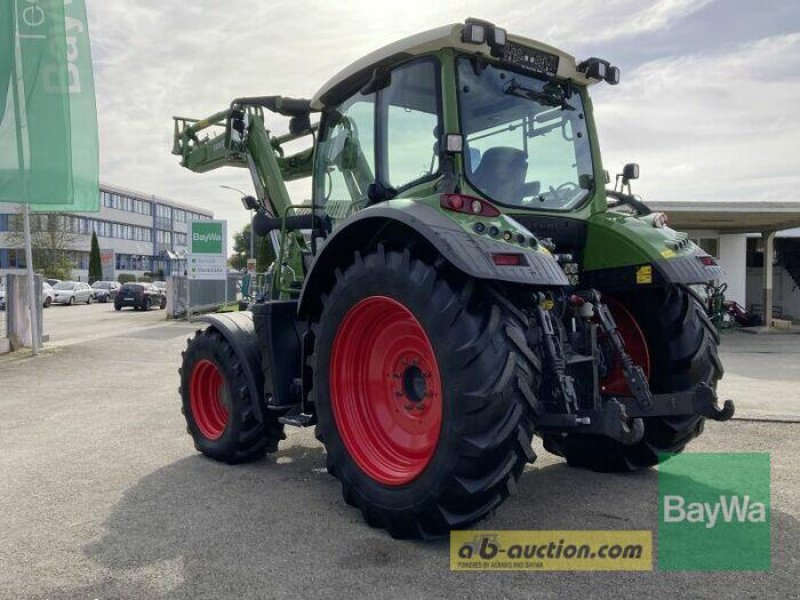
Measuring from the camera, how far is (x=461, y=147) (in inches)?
149

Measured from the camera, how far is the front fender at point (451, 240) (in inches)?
127

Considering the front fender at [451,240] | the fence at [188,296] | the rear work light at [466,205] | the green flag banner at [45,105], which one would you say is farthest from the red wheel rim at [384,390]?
the fence at [188,296]

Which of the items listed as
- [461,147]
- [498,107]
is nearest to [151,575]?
[461,147]

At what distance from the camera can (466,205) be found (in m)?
3.54

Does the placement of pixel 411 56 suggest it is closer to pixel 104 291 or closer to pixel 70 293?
pixel 70 293

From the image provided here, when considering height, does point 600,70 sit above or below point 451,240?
above

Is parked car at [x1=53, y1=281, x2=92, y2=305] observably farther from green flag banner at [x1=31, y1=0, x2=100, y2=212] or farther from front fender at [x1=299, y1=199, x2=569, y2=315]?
front fender at [x1=299, y1=199, x2=569, y2=315]

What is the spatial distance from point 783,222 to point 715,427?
49.6ft

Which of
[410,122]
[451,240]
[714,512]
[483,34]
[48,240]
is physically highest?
[48,240]

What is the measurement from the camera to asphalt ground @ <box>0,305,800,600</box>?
10.3 ft

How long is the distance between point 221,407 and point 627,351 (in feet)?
10.7

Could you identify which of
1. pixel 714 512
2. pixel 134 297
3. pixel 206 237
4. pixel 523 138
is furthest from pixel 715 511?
pixel 134 297

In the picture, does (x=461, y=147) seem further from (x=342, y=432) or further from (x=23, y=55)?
(x=23, y=55)

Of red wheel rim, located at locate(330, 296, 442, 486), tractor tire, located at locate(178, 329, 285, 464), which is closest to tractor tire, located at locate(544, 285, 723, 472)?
red wheel rim, located at locate(330, 296, 442, 486)
